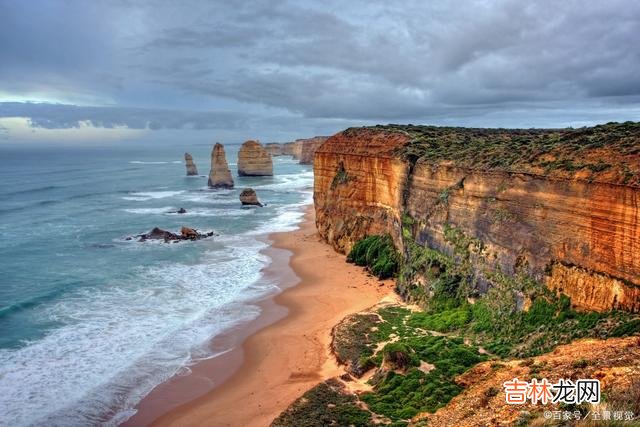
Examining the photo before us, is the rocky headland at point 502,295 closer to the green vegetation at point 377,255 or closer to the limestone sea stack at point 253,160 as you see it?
A: the green vegetation at point 377,255

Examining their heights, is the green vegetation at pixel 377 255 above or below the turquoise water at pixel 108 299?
above

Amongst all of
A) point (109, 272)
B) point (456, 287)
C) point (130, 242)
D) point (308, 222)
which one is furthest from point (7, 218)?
point (456, 287)

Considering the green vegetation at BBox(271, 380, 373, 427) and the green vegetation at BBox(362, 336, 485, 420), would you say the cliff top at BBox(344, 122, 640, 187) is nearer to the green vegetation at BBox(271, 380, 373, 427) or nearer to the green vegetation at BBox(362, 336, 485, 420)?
the green vegetation at BBox(362, 336, 485, 420)

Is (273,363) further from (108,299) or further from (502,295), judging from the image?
(108,299)

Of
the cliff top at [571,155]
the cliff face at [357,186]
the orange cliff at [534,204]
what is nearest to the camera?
the orange cliff at [534,204]

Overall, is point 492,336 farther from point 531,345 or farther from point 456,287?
point 456,287

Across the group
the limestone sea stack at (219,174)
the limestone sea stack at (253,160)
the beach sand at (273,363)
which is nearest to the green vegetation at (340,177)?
the beach sand at (273,363)
